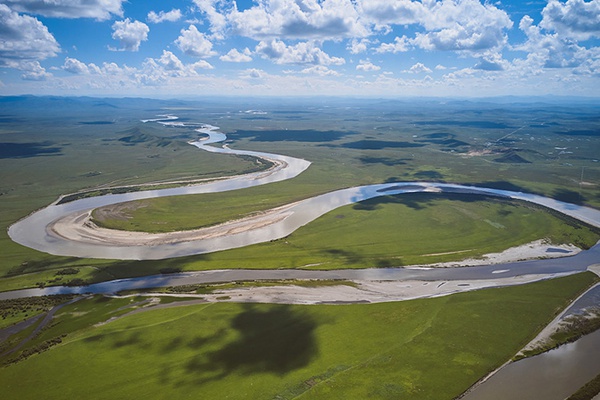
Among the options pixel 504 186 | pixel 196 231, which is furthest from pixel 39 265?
pixel 504 186

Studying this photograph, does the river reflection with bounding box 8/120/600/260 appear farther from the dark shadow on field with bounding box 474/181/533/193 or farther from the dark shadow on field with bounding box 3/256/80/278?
the dark shadow on field with bounding box 474/181/533/193

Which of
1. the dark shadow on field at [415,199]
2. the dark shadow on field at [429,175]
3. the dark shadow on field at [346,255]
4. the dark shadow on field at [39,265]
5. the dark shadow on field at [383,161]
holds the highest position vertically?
the dark shadow on field at [383,161]

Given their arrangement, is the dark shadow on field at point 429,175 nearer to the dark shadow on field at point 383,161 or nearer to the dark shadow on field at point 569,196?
the dark shadow on field at point 383,161

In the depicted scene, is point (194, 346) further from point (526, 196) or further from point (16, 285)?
point (526, 196)

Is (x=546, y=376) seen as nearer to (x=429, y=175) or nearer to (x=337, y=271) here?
(x=337, y=271)

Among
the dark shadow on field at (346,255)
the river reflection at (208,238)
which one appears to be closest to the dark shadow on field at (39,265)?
the river reflection at (208,238)

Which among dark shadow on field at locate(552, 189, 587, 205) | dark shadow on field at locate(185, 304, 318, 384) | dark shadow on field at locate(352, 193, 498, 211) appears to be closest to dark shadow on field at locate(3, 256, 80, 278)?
dark shadow on field at locate(185, 304, 318, 384)
